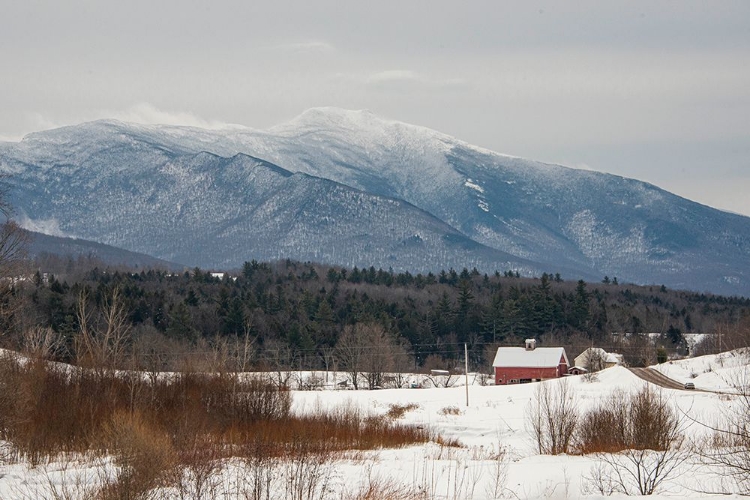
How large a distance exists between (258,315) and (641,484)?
93.9 metres

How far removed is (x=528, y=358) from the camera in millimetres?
95812

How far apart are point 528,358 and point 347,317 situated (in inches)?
1255

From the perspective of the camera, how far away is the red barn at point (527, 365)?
9381cm

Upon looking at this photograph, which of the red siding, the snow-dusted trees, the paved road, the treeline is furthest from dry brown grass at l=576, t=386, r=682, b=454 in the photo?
the red siding

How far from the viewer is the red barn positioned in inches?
3693

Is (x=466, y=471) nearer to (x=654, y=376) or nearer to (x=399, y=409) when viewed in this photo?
(x=399, y=409)

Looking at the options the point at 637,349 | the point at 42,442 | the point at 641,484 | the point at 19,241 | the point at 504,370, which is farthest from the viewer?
the point at 637,349

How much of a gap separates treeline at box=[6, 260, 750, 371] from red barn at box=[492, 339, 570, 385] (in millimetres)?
11835

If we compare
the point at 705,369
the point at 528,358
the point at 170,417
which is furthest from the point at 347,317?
the point at 170,417

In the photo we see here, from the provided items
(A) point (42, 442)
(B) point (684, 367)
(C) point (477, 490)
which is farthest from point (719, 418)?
(B) point (684, 367)

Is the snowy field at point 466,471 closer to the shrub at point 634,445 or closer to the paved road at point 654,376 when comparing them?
the shrub at point 634,445

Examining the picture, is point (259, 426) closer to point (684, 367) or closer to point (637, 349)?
point (684, 367)

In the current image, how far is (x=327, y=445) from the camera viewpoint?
95.4 feet

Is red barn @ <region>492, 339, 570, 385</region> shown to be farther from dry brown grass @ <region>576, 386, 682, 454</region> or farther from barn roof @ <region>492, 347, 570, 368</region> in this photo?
dry brown grass @ <region>576, 386, 682, 454</region>
